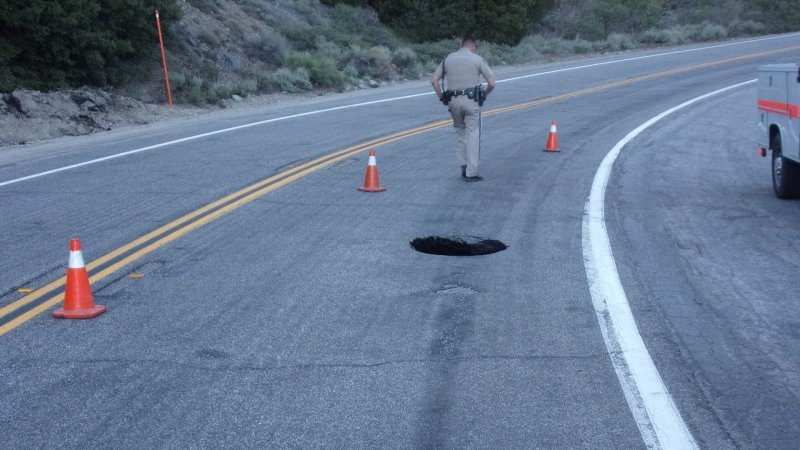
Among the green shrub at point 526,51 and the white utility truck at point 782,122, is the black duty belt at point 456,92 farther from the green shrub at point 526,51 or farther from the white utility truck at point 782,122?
the green shrub at point 526,51

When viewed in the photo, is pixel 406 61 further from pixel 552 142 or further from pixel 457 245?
pixel 457 245

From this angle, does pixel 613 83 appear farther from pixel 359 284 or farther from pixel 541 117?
pixel 359 284

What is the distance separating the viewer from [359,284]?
7.73 metres

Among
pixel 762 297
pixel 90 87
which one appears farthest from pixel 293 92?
pixel 762 297

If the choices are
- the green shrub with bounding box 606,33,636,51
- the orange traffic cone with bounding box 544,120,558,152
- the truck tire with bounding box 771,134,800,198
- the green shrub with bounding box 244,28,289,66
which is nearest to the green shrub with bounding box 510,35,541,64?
the green shrub with bounding box 606,33,636,51

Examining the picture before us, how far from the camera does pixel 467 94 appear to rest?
42.1 feet

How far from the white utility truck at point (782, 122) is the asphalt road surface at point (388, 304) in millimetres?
313

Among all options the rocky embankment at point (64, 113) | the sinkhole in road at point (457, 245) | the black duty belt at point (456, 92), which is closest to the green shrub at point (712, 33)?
the rocky embankment at point (64, 113)

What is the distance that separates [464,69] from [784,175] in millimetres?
4417

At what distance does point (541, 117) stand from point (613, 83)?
363 inches

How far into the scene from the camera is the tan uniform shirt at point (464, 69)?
12812 millimetres

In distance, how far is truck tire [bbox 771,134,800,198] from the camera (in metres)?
11.5

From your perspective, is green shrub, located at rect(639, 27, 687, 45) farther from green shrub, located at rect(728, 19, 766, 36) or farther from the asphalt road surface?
the asphalt road surface

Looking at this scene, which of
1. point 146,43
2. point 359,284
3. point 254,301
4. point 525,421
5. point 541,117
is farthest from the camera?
point 146,43
